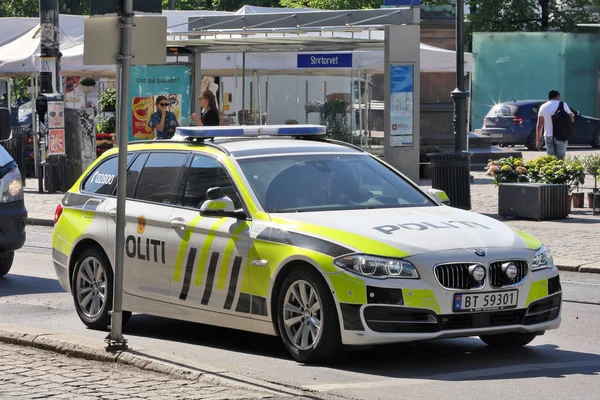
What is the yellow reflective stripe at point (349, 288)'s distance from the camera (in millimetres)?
7605

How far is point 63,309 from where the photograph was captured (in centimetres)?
1084

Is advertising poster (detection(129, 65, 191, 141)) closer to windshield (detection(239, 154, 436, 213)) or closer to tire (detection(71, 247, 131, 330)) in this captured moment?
tire (detection(71, 247, 131, 330))

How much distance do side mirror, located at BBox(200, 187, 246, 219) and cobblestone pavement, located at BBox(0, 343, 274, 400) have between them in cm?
134

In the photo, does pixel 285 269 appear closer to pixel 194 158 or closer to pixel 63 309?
pixel 194 158

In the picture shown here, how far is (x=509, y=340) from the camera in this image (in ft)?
28.0

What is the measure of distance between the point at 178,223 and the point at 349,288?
1.75m

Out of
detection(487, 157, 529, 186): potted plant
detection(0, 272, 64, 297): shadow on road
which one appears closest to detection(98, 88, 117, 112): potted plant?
detection(487, 157, 529, 186): potted plant

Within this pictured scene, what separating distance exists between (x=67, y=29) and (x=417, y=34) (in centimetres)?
1385

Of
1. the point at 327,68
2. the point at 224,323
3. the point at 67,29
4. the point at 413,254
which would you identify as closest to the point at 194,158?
the point at 224,323

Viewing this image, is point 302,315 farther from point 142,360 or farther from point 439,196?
point 439,196

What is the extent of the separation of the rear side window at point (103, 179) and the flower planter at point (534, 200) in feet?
29.6

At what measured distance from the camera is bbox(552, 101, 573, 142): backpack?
77.9 ft

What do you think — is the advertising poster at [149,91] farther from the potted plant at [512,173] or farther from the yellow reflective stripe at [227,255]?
the yellow reflective stripe at [227,255]

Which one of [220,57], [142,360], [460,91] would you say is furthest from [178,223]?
[220,57]
